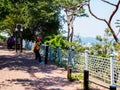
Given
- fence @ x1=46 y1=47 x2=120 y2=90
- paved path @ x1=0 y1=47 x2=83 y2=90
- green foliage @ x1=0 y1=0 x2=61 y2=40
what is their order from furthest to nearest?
green foliage @ x1=0 y1=0 x2=61 y2=40, paved path @ x1=0 y1=47 x2=83 y2=90, fence @ x1=46 y1=47 x2=120 y2=90

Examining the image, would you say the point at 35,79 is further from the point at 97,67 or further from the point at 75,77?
the point at 97,67

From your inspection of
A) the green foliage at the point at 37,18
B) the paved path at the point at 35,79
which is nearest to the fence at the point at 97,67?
the paved path at the point at 35,79

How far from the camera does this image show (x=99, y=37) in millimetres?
25656

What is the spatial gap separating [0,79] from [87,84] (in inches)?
159

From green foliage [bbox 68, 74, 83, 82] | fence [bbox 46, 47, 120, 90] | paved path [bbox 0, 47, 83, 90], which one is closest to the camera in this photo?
fence [bbox 46, 47, 120, 90]

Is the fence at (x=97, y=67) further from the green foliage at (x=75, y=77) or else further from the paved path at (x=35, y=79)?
the paved path at (x=35, y=79)

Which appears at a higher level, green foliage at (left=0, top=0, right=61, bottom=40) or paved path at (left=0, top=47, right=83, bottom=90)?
green foliage at (left=0, top=0, right=61, bottom=40)

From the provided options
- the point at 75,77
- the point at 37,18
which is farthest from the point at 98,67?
the point at 37,18

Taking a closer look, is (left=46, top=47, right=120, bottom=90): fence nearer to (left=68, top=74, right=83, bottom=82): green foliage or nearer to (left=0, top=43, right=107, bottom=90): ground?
(left=68, top=74, right=83, bottom=82): green foliage

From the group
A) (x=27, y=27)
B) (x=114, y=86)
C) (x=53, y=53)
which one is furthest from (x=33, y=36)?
(x=114, y=86)

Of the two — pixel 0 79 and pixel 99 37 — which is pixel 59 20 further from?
pixel 0 79

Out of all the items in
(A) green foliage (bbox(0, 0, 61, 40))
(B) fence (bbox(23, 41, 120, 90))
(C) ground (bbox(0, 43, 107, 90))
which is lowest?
(C) ground (bbox(0, 43, 107, 90))

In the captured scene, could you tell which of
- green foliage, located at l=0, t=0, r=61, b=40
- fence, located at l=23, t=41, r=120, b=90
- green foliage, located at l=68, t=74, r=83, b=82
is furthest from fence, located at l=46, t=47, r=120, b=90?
green foliage, located at l=0, t=0, r=61, b=40

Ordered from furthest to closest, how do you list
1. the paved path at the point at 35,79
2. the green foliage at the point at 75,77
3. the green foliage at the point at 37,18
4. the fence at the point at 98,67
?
1. the green foliage at the point at 37,18
2. the green foliage at the point at 75,77
3. the paved path at the point at 35,79
4. the fence at the point at 98,67
